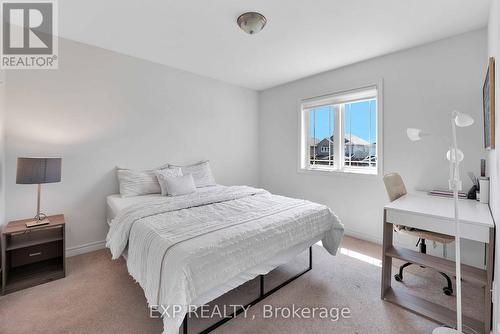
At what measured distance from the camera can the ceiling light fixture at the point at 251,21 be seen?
2.11 meters

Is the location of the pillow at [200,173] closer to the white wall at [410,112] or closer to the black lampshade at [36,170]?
the black lampshade at [36,170]

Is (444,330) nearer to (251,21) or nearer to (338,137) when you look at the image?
(338,137)

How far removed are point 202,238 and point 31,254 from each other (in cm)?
208

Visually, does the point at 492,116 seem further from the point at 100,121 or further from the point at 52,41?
the point at 52,41

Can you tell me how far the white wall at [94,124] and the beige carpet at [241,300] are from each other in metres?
0.77

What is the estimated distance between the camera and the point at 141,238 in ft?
5.61

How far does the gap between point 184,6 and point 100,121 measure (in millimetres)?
1780

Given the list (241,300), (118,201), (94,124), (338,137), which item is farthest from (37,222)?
Result: (338,137)

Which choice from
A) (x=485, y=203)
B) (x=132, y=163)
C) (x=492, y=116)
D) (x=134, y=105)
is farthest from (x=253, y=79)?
(x=485, y=203)

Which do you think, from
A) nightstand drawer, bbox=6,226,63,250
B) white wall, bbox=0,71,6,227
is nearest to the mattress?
nightstand drawer, bbox=6,226,63,250

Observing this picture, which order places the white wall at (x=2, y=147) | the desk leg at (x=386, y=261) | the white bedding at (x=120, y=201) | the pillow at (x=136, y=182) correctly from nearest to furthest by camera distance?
the desk leg at (x=386, y=261) → the white wall at (x=2, y=147) → the white bedding at (x=120, y=201) → the pillow at (x=136, y=182)

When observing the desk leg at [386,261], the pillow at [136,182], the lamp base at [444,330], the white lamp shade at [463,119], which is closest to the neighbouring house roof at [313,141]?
the desk leg at [386,261]

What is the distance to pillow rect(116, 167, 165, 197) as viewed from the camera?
285 cm

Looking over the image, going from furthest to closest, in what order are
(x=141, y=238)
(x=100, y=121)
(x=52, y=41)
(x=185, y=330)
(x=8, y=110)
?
(x=100, y=121)
(x=52, y=41)
(x=8, y=110)
(x=141, y=238)
(x=185, y=330)
